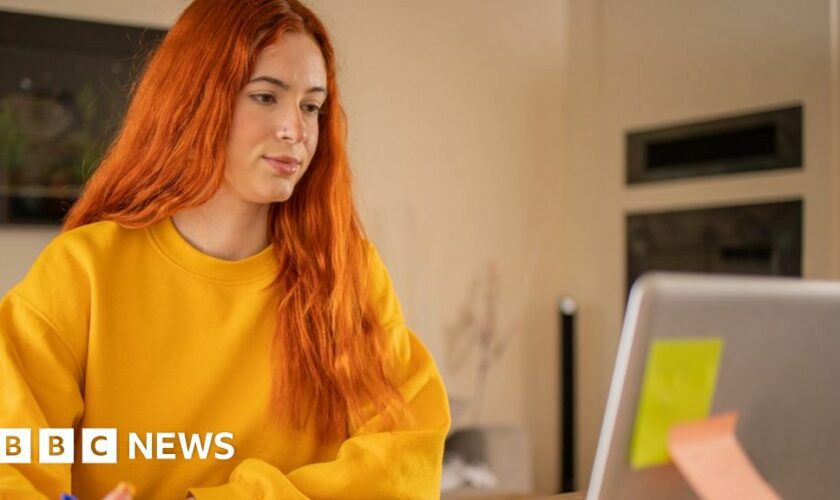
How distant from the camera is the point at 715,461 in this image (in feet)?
3.11

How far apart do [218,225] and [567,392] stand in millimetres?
3739

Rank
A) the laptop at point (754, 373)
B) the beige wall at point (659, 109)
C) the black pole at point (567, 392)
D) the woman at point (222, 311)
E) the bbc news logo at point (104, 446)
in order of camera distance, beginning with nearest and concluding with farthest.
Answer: the laptop at point (754, 373)
the bbc news logo at point (104, 446)
the woman at point (222, 311)
the beige wall at point (659, 109)
the black pole at point (567, 392)

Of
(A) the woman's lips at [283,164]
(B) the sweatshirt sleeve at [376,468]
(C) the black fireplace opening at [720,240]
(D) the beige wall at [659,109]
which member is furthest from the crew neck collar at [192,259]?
Answer: (C) the black fireplace opening at [720,240]

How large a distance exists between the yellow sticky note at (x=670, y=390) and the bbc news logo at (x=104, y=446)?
0.57 meters

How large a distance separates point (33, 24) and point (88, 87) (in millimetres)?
269

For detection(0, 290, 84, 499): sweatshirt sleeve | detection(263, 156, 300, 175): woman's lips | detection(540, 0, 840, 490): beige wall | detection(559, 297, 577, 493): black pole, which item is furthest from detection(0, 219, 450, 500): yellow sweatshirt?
detection(559, 297, 577, 493): black pole

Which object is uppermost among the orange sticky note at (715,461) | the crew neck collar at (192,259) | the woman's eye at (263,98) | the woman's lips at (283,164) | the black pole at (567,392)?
the woman's eye at (263,98)

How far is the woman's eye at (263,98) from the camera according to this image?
133 cm

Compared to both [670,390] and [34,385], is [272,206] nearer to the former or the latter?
[34,385]

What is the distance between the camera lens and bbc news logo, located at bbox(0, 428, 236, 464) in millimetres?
1162

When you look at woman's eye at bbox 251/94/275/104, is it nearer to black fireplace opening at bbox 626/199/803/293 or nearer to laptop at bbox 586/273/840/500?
laptop at bbox 586/273/840/500

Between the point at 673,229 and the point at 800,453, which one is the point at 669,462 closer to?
the point at 800,453

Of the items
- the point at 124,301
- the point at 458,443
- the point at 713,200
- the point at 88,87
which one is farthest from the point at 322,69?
the point at 713,200

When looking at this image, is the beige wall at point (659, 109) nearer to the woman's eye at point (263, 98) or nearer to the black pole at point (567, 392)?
the black pole at point (567, 392)
